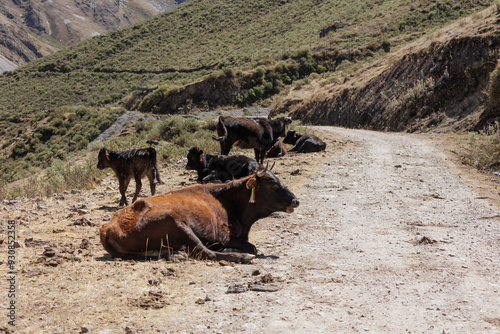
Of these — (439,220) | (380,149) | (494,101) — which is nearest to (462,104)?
(494,101)

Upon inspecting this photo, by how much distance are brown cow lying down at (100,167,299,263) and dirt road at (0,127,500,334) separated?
1.05ft

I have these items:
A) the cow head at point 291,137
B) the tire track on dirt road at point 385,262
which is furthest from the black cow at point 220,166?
the cow head at point 291,137

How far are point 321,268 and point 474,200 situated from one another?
555cm

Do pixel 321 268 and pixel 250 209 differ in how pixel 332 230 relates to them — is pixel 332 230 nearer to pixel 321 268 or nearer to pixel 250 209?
pixel 250 209

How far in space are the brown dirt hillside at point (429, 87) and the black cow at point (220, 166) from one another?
14267 millimetres

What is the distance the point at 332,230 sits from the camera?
7.64 meters

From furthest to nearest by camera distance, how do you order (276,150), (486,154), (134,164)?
(276,150) < (486,154) < (134,164)

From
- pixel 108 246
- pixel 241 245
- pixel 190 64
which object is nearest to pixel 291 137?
pixel 241 245

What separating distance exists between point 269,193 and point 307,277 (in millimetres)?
1897

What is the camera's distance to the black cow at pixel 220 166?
11500 millimetres

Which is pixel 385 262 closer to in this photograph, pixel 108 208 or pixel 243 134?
pixel 108 208

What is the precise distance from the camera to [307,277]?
5215 millimetres

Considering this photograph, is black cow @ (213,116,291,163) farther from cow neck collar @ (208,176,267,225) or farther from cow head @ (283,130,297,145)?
cow neck collar @ (208,176,267,225)

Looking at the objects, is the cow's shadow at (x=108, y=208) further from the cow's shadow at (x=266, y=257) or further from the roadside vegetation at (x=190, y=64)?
the roadside vegetation at (x=190, y=64)
